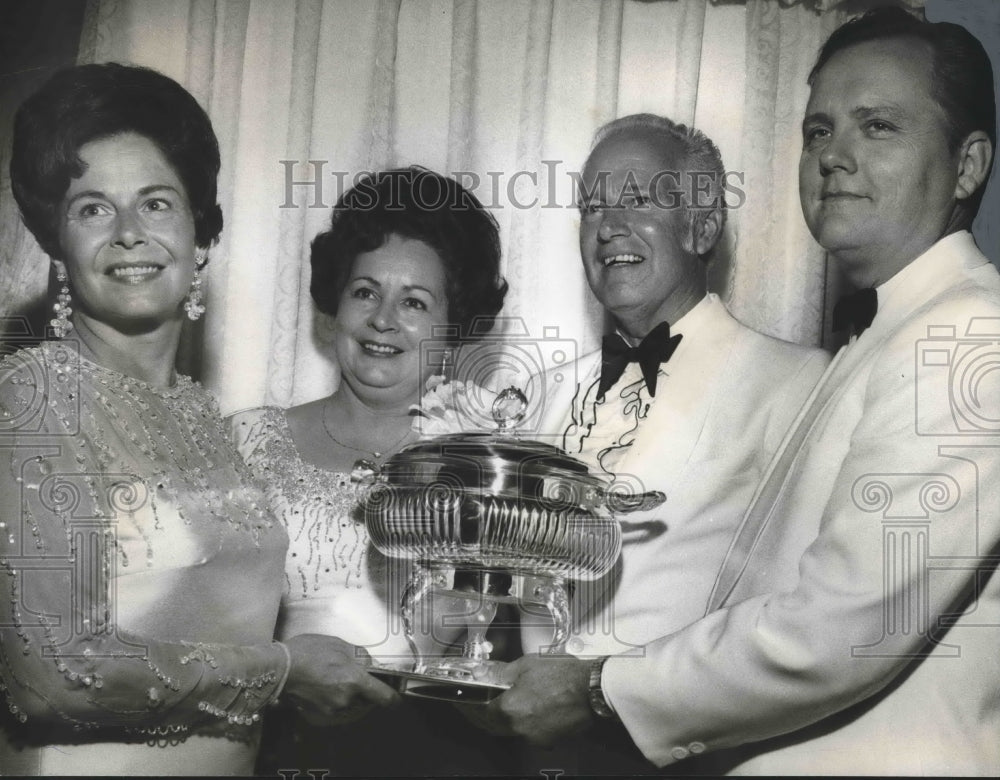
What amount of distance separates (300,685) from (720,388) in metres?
0.91

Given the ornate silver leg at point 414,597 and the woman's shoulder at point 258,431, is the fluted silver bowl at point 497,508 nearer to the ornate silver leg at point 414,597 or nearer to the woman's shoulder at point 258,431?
the ornate silver leg at point 414,597

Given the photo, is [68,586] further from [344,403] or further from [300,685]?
[344,403]

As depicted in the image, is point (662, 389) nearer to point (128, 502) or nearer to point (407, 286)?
point (407, 286)

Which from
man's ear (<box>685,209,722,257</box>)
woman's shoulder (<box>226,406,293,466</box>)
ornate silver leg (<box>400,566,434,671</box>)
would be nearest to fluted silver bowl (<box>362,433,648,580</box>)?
ornate silver leg (<box>400,566,434,671</box>)

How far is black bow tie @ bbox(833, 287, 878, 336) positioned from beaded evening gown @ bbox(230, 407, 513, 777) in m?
0.89

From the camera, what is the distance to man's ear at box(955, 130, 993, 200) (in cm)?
229

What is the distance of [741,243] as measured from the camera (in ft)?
8.52

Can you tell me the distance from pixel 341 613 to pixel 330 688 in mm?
141

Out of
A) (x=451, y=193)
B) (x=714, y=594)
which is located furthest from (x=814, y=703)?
(x=451, y=193)

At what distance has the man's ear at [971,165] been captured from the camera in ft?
7.52

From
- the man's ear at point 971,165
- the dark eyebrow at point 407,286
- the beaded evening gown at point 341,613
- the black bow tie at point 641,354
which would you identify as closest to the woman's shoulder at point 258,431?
the beaded evening gown at point 341,613

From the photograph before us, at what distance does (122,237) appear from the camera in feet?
7.89

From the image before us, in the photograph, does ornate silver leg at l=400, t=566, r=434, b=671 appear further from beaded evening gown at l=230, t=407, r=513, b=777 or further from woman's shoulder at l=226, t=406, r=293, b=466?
woman's shoulder at l=226, t=406, r=293, b=466

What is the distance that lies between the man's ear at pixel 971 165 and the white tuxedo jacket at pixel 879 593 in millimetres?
112
